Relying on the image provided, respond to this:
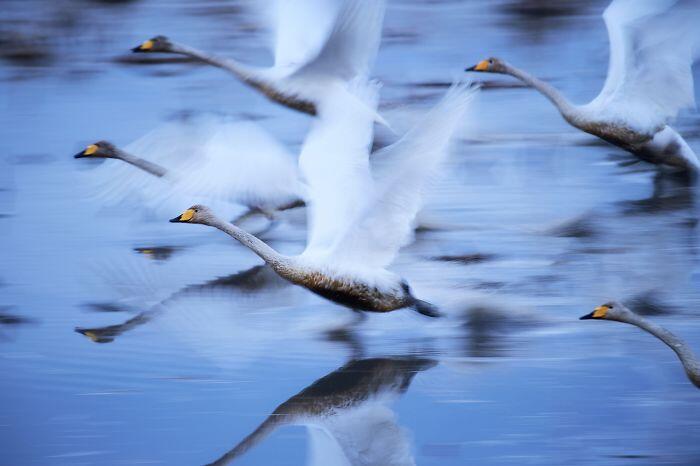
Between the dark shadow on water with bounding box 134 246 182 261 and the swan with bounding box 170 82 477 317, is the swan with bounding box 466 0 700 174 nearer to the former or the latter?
the swan with bounding box 170 82 477 317

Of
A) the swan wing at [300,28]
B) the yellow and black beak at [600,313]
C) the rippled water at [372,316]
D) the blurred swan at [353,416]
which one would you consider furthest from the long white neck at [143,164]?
the yellow and black beak at [600,313]

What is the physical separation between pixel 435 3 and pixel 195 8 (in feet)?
6.91

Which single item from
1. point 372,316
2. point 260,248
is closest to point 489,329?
point 372,316

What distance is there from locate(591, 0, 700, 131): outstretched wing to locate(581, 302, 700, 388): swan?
9.27 ft

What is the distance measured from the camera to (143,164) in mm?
8172

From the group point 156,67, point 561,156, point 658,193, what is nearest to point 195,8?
point 156,67

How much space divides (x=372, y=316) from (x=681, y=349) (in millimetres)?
1649

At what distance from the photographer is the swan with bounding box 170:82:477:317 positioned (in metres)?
6.44

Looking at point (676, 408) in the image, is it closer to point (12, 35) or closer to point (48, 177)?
point (48, 177)

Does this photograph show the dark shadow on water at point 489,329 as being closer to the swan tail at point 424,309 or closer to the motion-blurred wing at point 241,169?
the swan tail at point 424,309

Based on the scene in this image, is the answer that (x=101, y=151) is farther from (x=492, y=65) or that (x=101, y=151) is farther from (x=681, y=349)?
(x=681, y=349)

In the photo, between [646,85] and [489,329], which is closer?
[489,329]

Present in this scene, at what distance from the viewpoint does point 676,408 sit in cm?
572

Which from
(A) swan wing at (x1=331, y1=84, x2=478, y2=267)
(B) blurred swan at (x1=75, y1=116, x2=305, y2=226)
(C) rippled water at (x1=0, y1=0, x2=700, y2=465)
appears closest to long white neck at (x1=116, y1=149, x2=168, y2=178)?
(B) blurred swan at (x1=75, y1=116, x2=305, y2=226)
